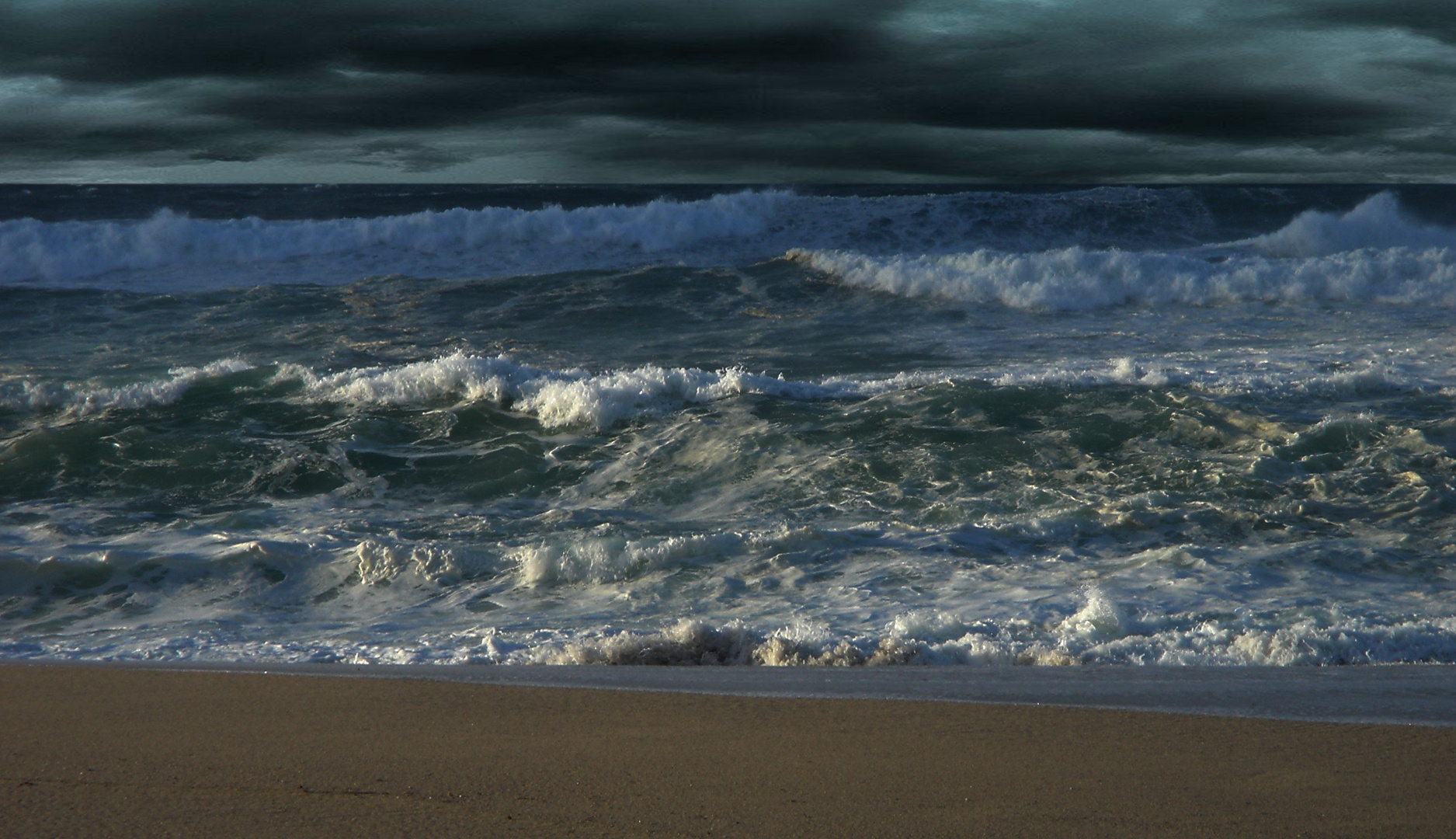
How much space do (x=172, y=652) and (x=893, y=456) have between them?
187 inches

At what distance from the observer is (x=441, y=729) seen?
116 inches

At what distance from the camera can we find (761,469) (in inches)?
294

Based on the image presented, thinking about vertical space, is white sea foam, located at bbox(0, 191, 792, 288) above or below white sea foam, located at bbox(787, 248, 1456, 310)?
above

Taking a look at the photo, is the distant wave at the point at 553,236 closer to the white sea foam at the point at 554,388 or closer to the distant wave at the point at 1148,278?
the distant wave at the point at 1148,278

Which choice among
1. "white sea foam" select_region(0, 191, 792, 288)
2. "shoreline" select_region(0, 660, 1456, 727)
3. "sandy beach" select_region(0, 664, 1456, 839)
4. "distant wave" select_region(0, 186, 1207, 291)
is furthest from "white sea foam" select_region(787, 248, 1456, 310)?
"sandy beach" select_region(0, 664, 1456, 839)

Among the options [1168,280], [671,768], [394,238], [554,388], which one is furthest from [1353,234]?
[671,768]

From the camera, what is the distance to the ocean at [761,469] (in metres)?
4.75

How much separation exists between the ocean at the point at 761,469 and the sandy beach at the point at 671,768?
3.75 ft

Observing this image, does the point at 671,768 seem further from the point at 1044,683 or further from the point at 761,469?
the point at 761,469

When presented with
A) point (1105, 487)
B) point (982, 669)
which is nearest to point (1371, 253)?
point (1105, 487)

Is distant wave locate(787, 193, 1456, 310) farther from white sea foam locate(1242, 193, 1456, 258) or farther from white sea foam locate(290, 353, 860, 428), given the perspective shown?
white sea foam locate(290, 353, 860, 428)

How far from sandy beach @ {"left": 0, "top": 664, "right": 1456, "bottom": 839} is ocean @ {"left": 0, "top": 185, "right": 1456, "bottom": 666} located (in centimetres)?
114

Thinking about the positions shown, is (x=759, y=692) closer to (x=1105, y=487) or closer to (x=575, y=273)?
(x=1105, y=487)

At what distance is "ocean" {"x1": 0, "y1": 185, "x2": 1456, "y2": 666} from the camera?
4.75 meters
